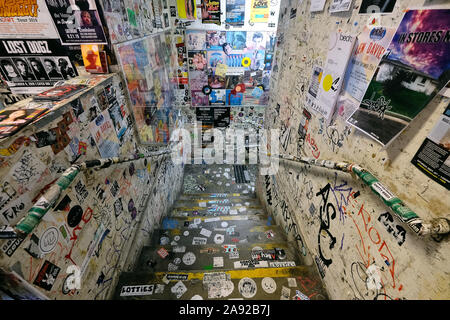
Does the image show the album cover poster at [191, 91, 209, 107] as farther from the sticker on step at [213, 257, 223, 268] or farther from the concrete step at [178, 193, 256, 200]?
the sticker on step at [213, 257, 223, 268]

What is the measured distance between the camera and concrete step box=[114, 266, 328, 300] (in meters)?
1.87

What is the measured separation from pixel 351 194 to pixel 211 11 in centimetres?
463

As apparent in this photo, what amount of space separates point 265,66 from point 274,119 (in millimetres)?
2071

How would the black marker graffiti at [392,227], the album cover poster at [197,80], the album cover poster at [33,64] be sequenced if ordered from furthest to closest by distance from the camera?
1. the album cover poster at [197,80]
2. the album cover poster at [33,64]
3. the black marker graffiti at [392,227]

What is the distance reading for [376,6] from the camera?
4.07 ft

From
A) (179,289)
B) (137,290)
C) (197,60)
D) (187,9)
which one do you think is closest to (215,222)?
(179,289)

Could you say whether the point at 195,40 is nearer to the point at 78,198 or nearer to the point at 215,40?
the point at 215,40

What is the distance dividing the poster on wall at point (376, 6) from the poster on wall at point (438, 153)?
757 millimetres

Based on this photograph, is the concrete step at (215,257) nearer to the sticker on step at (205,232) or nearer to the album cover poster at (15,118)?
the sticker on step at (205,232)

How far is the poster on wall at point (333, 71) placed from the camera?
1.53 m

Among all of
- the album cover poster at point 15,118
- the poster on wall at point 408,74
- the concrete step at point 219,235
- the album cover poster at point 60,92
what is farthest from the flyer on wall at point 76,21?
the concrete step at point 219,235
